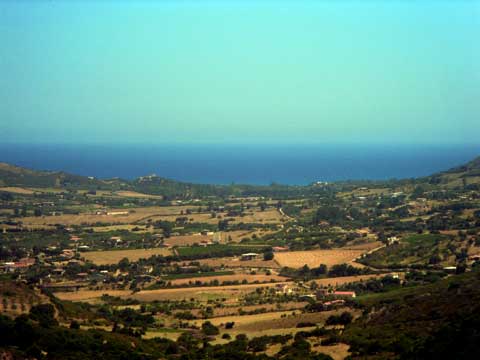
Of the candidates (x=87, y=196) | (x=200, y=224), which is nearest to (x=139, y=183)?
(x=87, y=196)

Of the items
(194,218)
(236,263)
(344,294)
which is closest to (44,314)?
(344,294)

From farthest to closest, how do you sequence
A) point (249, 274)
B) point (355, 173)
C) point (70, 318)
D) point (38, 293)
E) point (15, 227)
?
point (355, 173)
point (15, 227)
point (249, 274)
point (38, 293)
point (70, 318)

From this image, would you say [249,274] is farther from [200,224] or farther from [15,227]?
[15,227]

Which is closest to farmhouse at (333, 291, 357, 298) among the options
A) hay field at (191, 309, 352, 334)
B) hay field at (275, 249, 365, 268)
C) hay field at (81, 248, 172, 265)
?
hay field at (191, 309, 352, 334)

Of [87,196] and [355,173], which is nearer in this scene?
[87,196]

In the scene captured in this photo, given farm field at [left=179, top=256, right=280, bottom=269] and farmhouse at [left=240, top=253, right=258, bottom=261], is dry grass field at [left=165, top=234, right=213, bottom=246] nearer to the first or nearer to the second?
farm field at [left=179, top=256, right=280, bottom=269]

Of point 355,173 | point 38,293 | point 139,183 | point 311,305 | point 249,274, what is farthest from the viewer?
point 355,173

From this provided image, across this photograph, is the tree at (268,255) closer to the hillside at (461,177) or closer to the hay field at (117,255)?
the hay field at (117,255)
